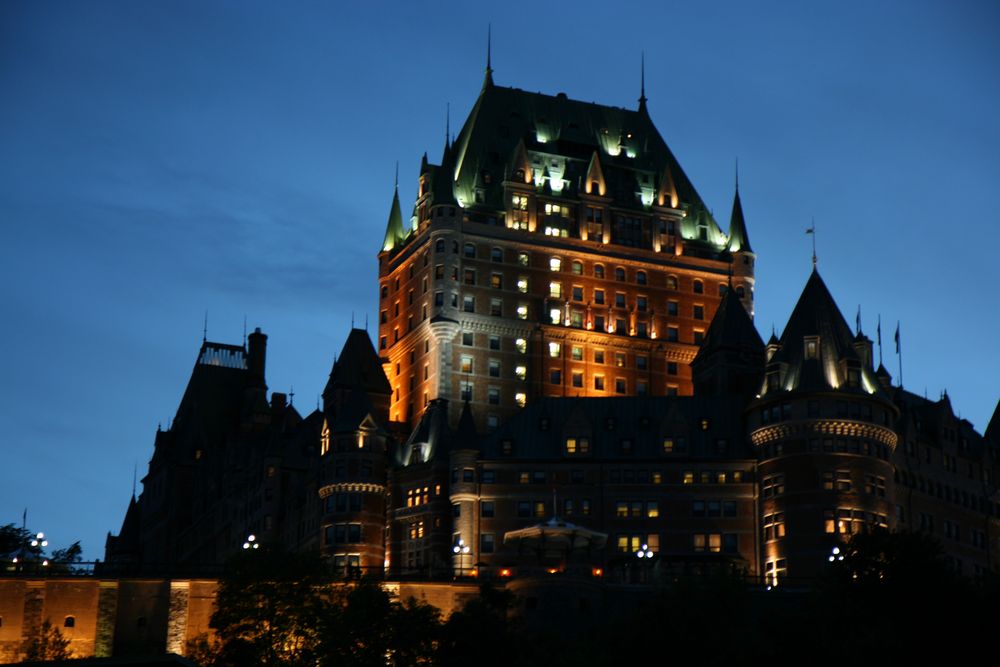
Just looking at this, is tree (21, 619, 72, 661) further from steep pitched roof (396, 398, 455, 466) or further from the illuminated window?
the illuminated window

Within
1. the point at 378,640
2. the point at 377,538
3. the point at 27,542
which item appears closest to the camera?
the point at 378,640

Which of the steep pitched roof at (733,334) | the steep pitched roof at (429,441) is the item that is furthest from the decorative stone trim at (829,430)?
the steep pitched roof at (429,441)

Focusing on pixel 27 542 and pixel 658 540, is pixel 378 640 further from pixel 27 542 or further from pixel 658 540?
pixel 27 542

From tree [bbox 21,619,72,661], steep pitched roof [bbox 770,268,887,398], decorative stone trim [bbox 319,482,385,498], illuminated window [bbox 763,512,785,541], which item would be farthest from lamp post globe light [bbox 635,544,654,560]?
tree [bbox 21,619,72,661]

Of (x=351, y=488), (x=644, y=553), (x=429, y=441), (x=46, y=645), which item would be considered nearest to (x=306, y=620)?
(x=46, y=645)

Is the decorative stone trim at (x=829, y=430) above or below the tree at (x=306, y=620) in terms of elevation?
above

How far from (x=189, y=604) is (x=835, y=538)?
49.8 metres

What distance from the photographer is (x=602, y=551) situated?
170 meters

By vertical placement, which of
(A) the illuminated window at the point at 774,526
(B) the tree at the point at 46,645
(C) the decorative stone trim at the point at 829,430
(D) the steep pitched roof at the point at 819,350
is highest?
(D) the steep pitched roof at the point at 819,350

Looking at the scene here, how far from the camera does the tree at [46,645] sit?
15250 cm

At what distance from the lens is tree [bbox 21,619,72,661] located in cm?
15250

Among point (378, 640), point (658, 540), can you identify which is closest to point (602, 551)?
point (658, 540)

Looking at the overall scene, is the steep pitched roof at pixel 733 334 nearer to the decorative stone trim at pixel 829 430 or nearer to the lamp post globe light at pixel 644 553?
the decorative stone trim at pixel 829 430

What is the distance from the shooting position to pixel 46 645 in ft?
504
